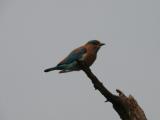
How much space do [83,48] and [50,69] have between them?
3.90ft

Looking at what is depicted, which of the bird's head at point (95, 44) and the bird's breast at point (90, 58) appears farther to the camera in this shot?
the bird's head at point (95, 44)

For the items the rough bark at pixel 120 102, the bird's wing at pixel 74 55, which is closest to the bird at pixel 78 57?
the bird's wing at pixel 74 55

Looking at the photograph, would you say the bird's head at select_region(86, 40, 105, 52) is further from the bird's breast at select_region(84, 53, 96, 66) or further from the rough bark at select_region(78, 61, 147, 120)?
the rough bark at select_region(78, 61, 147, 120)

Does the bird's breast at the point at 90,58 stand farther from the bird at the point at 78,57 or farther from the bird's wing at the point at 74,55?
the bird's wing at the point at 74,55

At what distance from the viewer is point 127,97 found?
1007 centimetres

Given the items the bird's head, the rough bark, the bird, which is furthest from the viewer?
the bird's head

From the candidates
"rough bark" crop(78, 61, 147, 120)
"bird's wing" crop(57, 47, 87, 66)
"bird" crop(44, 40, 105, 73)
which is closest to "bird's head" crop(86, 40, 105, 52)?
"bird" crop(44, 40, 105, 73)

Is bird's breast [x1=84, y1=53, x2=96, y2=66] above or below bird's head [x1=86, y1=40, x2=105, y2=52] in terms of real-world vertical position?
below

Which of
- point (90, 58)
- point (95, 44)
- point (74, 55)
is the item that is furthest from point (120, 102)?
point (95, 44)

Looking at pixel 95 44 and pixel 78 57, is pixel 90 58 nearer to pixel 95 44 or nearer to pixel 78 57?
pixel 78 57

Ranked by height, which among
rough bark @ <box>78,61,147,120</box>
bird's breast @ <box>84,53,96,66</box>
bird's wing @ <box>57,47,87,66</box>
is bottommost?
rough bark @ <box>78,61,147,120</box>

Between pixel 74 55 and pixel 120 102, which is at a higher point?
pixel 74 55

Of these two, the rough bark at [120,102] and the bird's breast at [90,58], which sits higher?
the bird's breast at [90,58]

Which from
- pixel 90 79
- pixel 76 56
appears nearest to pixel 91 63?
pixel 76 56
